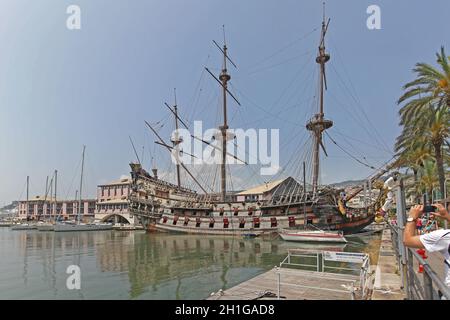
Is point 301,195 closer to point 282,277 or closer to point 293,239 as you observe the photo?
point 293,239

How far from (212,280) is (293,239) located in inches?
815

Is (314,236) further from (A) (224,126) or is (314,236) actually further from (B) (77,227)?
(B) (77,227)

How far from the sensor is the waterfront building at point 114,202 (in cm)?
8662

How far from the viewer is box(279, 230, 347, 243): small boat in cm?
3041

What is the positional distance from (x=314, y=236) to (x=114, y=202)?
2821 inches

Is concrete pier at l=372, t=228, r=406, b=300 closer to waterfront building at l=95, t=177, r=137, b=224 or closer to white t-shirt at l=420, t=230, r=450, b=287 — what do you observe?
white t-shirt at l=420, t=230, r=450, b=287

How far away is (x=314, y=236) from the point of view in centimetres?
3152

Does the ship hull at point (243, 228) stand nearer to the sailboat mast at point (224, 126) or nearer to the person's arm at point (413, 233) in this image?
the sailboat mast at point (224, 126)

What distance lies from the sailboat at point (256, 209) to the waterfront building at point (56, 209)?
168 ft

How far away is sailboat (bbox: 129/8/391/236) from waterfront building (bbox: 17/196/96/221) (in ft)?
168

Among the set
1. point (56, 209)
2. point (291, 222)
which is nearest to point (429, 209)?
point (291, 222)
